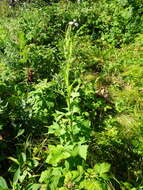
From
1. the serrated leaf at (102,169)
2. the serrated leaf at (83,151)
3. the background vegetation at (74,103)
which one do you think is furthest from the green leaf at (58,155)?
the serrated leaf at (102,169)

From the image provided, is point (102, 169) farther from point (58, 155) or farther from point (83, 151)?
point (58, 155)

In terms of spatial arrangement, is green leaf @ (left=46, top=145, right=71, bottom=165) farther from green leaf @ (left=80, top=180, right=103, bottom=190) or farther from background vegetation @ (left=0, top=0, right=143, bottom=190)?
green leaf @ (left=80, top=180, right=103, bottom=190)

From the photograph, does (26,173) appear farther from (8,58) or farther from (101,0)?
(101,0)

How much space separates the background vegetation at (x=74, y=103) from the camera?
2414mm

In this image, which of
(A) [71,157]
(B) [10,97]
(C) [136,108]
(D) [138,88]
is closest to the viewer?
(A) [71,157]

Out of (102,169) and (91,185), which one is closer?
(91,185)

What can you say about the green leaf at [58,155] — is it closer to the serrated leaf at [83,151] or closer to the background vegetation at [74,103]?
the background vegetation at [74,103]

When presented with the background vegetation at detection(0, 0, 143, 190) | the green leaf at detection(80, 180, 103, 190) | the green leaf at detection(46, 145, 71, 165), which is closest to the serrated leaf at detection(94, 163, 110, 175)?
the background vegetation at detection(0, 0, 143, 190)

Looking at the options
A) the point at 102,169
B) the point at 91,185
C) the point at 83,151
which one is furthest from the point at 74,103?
the point at 91,185

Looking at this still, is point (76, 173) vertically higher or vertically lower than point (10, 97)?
lower

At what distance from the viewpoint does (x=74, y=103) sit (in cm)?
283

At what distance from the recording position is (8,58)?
3.99m

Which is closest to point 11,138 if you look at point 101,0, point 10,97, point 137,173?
point 10,97

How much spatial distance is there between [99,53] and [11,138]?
7.93 feet
